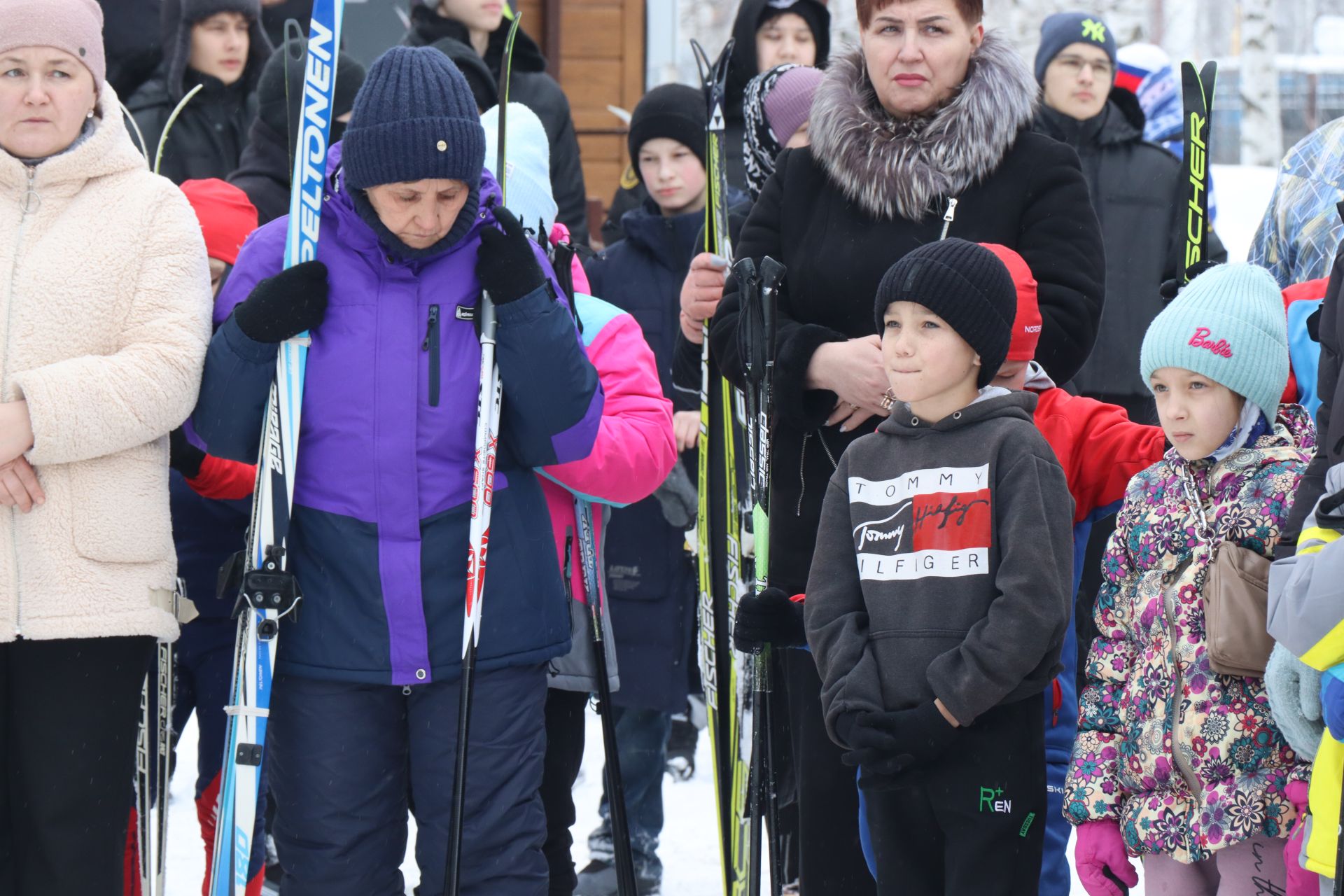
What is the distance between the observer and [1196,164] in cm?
320

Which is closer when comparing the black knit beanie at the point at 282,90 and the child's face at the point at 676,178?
the black knit beanie at the point at 282,90

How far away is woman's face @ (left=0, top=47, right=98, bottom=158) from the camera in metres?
2.91

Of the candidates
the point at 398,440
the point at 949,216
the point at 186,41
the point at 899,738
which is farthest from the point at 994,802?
the point at 186,41

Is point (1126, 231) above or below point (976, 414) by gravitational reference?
above

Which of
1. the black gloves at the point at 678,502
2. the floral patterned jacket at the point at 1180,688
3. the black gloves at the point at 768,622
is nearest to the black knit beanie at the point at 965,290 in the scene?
the floral patterned jacket at the point at 1180,688

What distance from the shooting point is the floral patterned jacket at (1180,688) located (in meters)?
2.62

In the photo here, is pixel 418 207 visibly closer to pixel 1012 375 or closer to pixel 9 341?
pixel 9 341

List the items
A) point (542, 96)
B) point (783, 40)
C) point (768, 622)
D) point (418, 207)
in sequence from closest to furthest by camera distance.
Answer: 1. point (418, 207)
2. point (768, 622)
3. point (783, 40)
4. point (542, 96)

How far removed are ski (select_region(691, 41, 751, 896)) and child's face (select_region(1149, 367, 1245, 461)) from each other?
3.40ft

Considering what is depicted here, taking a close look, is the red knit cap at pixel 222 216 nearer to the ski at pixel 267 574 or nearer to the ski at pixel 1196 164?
the ski at pixel 267 574

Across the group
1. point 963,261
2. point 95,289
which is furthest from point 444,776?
point 963,261

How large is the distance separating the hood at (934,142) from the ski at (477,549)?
2.24 feet

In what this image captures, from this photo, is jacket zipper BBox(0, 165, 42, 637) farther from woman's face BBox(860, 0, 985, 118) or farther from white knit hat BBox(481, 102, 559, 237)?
woman's face BBox(860, 0, 985, 118)

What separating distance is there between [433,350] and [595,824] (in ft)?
7.57
